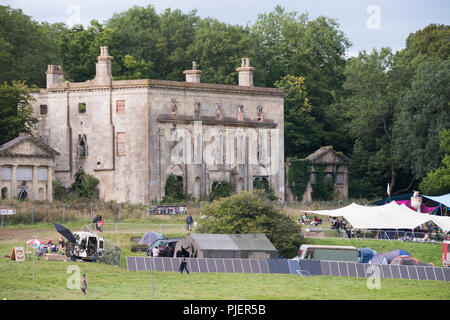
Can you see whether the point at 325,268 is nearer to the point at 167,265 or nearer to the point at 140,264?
the point at 167,265

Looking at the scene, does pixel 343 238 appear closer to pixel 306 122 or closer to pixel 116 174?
pixel 116 174

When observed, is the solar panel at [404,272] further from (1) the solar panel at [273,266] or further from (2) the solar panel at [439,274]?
(1) the solar panel at [273,266]

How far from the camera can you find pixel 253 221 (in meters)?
77.0

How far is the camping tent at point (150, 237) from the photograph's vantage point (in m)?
76.0

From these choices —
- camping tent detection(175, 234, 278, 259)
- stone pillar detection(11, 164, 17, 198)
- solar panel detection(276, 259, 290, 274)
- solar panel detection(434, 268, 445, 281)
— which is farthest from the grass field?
stone pillar detection(11, 164, 17, 198)

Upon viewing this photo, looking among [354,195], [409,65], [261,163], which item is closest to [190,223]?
[261,163]

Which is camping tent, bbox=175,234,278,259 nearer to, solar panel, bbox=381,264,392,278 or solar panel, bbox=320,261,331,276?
solar panel, bbox=320,261,331,276

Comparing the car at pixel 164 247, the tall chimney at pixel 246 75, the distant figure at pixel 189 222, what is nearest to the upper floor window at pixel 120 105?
the tall chimney at pixel 246 75

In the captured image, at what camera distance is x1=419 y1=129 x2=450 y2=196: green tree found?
9794 centimetres

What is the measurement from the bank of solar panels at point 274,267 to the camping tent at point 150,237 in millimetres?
9633

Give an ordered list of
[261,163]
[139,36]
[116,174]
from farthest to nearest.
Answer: [139,36], [261,163], [116,174]

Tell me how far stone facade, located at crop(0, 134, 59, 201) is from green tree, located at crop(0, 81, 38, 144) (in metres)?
2.75

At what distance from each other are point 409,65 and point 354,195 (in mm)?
14102

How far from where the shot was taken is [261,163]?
104 meters
